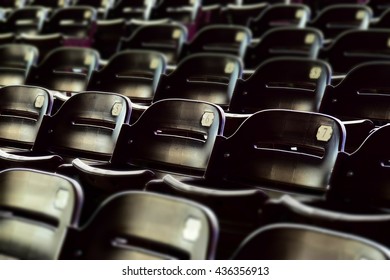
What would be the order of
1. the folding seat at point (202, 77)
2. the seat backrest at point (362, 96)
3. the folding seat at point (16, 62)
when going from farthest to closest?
the folding seat at point (16, 62)
the folding seat at point (202, 77)
the seat backrest at point (362, 96)

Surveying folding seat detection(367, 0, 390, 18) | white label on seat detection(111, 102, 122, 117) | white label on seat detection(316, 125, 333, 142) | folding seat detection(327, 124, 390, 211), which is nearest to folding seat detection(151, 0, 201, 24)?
folding seat detection(367, 0, 390, 18)

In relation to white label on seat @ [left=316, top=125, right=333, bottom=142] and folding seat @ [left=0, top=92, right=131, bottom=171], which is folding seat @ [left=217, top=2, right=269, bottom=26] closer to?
folding seat @ [left=0, top=92, right=131, bottom=171]

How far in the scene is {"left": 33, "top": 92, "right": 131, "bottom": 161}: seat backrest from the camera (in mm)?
2004

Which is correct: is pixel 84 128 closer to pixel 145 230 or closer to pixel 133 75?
pixel 133 75

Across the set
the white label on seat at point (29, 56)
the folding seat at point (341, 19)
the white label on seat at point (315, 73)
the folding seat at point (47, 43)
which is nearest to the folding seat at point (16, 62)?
the white label on seat at point (29, 56)

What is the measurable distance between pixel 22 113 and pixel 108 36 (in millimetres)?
1474

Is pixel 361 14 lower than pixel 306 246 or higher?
higher

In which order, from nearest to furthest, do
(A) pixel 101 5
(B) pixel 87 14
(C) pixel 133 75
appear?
(C) pixel 133 75
(B) pixel 87 14
(A) pixel 101 5

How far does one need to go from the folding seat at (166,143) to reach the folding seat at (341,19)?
1.38 metres

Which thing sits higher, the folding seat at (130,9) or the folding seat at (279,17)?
the folding seat at (279,17)

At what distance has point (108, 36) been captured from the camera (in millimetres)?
3605

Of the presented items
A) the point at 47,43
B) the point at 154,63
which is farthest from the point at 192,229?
the point at 47,43

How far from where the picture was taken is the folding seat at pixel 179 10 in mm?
3746

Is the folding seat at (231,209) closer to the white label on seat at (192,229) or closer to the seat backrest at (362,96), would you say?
the white label on seat at (192,229)
